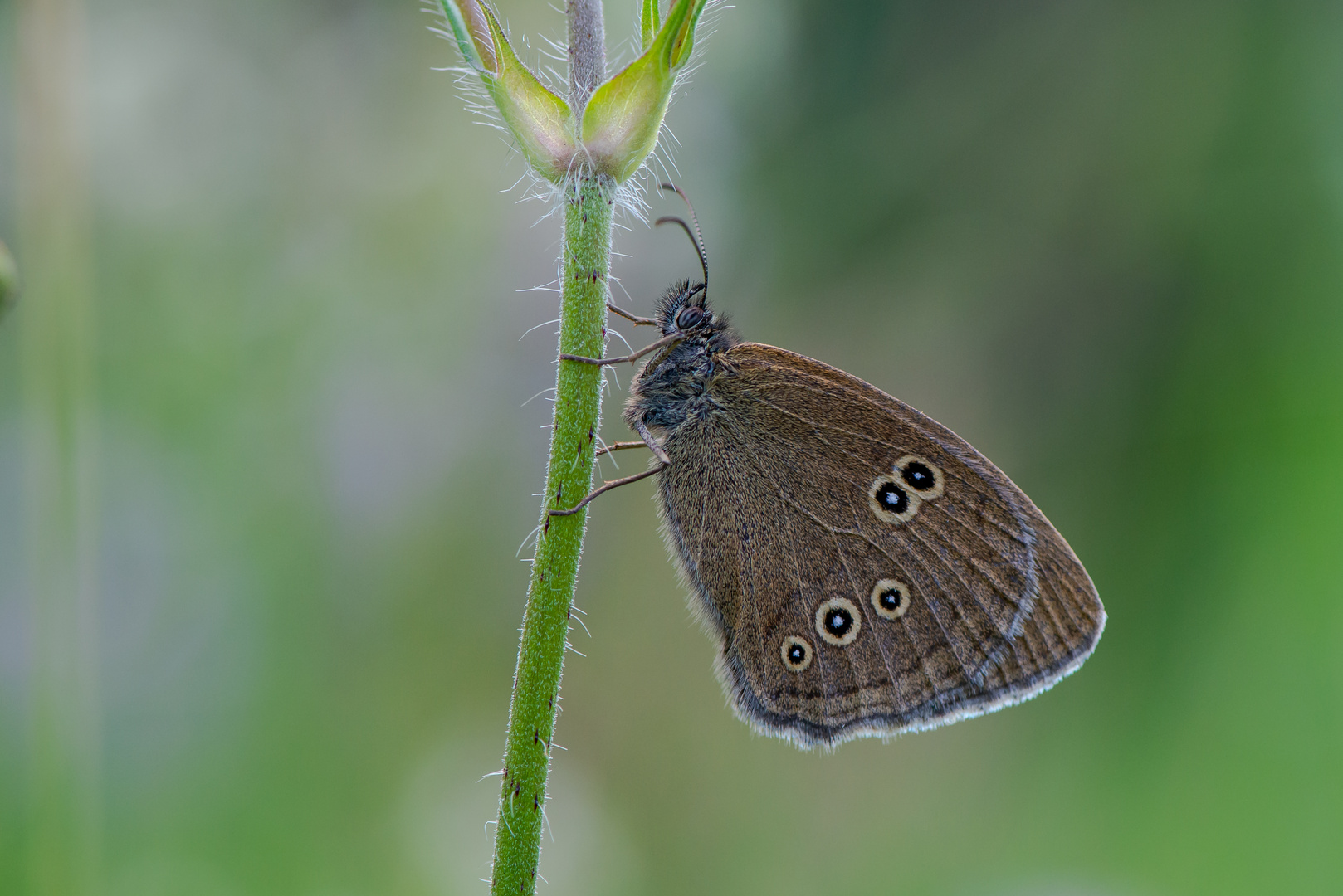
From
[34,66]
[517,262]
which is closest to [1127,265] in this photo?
[517,262]

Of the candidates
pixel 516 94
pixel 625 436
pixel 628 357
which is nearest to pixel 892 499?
pixel 628 357

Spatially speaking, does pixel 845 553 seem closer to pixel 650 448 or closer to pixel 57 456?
pixel 650 448

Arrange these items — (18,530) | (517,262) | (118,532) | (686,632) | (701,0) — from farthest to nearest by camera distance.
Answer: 1. (686,632)
2. (517,262)
3. (118,532)
4. (18,530)
5. (701,0)

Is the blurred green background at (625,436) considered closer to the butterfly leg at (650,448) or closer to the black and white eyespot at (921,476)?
the butterfly leg at (650,448)

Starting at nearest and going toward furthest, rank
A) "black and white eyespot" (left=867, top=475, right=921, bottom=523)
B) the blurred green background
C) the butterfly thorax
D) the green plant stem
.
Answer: the green plant stem
"black and white eyespot" (left=867, top=475, right=921, bottom=523)
the butterfly thorax
the blurred green background

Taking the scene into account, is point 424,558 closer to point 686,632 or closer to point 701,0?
point 686,632

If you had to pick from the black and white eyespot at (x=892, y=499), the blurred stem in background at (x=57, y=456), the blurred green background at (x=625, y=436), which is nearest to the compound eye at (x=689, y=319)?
the black and white eyespot at (x=892, y=499)

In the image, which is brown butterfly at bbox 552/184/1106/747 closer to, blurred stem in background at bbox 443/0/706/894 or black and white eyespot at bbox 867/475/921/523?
black and white eyespot at bbox 867/475/921/523

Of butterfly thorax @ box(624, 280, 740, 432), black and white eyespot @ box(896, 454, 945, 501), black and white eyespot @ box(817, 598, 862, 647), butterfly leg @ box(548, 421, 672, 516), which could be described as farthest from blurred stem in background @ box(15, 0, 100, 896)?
black and white eyespot @ box(896, 454, 945, 501)
